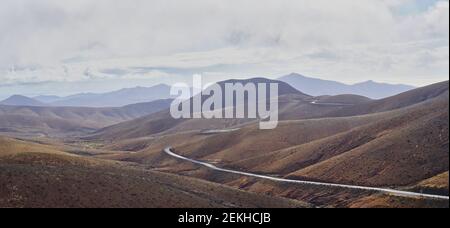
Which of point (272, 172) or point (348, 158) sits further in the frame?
point (272, 172)

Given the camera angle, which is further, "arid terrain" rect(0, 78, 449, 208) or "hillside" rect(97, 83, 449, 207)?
"hillside" rect(97, 83, 449, 207)

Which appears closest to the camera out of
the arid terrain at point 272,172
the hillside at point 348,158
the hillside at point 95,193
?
the hillside at point 95,193

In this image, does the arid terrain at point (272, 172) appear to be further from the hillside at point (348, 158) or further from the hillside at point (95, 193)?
the hillside at point (348, 158)

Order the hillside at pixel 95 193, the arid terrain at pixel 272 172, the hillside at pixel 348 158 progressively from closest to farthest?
the hillside at pixel 95 193, the arid terrain at pixel 272 172, the hillside at pixel 348 158

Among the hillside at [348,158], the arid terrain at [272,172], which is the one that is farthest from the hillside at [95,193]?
the hillside at [348,158]

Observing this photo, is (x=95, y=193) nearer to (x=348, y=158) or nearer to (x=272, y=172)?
(x=348, y=158)

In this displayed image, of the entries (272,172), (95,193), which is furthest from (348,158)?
(95,193)

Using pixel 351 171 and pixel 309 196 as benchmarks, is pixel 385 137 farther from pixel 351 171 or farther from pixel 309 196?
pixel 309 196

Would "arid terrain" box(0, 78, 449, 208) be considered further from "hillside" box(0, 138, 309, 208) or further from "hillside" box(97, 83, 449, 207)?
"hillside" box(97, 83, 449, 207)

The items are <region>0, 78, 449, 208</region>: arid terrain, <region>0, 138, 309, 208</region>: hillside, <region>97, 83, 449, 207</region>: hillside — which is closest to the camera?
<region>0, 138, 309, 208</region>: hillside

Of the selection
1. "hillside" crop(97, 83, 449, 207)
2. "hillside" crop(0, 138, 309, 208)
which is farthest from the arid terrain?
"hillside" crop(97, 83, 449, 207)

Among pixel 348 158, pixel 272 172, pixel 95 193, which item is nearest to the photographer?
pixel 95 193

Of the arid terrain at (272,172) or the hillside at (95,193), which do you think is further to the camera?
the arid terrain at (272,172)
